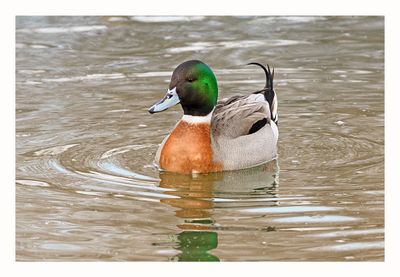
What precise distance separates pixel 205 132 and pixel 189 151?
27cm

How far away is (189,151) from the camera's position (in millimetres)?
10664

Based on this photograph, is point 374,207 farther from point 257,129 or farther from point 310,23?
point 310,23

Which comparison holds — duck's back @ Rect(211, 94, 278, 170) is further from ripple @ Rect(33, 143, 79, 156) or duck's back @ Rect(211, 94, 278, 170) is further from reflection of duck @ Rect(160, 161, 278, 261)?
ripple @ Rect(33, 143, 79, 156)

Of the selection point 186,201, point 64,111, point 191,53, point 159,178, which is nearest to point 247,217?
point 186,201

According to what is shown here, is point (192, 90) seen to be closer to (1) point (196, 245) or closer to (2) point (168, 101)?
(2) point (168, 101)

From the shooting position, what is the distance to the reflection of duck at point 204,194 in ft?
26.9

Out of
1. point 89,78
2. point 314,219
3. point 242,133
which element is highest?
point 89,78

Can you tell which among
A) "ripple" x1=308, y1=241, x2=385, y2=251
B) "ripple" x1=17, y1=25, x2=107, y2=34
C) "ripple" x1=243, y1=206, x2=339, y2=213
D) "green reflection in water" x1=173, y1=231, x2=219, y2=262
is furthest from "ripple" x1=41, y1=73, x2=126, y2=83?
"ripple" x1=308, y1=241, x2=385, y2=251

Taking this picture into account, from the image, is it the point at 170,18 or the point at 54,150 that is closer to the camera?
the point at 54,150

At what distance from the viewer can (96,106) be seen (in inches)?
515

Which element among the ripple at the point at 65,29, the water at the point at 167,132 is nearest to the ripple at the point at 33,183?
the water at the point at 167,132

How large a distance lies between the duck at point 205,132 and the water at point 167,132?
170 mm

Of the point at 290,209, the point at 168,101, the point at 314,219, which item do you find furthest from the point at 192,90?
the point at 314,219

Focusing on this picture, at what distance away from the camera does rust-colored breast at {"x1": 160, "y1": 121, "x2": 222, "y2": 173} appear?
10.6m
